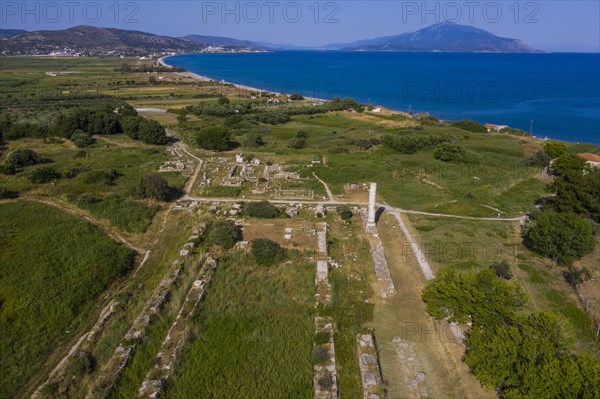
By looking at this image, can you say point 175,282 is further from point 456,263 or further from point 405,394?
point 456,263

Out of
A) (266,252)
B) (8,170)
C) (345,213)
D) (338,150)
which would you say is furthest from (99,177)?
(338,150)

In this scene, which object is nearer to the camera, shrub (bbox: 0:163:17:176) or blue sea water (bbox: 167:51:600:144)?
shrub (bbox: 0:163:17:176)

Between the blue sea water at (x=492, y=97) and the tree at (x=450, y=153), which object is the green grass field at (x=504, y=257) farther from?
the blue sea water at (x=492, y=97)

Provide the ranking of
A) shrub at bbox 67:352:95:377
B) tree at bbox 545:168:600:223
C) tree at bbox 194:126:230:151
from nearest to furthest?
shrub at bbox 67:352:95:377
tree at bbox 545:168:600:223
tree at bbox 194:126:230:151

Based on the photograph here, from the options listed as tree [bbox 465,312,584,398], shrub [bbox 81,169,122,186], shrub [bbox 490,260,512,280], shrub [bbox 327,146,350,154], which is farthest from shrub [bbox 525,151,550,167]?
shrub [bbox 81,169,122,186]

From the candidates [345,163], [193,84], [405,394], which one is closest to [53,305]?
[405,394]

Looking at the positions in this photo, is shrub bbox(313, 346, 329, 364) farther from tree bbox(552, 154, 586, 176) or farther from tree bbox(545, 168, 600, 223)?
tree bbox(552, 154, 586, 176)

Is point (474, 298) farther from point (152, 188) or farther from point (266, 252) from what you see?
point (152, 188)
